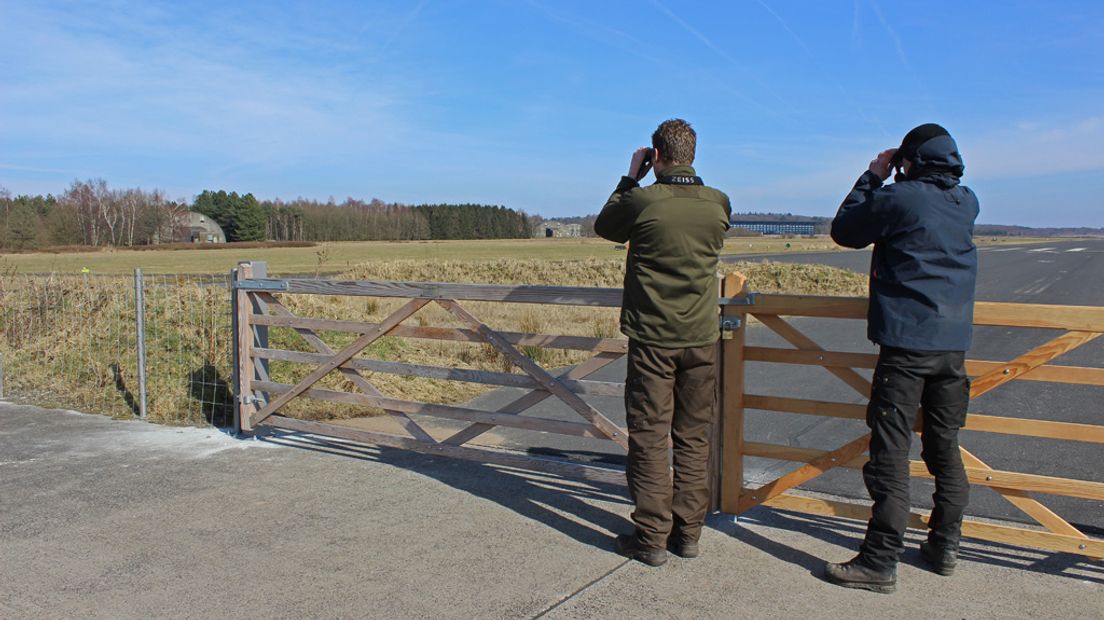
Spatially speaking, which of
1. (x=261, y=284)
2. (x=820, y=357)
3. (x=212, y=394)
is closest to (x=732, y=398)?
(x=820, y=357)

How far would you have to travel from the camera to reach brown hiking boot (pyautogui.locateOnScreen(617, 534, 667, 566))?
3.99 metres

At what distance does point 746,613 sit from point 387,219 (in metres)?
116

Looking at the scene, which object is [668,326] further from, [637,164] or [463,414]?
[463,414]

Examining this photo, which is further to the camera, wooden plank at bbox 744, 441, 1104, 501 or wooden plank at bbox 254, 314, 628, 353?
wooden plank at bbox 254, 314, 628, 353

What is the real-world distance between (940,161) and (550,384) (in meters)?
2.67

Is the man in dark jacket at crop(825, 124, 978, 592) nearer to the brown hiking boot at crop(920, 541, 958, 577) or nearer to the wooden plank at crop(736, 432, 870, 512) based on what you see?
the brown hiking boot at crop(920, 541, 958, 577)

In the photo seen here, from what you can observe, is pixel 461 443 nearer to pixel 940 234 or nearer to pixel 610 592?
pixel 610 592

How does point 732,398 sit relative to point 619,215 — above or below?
below

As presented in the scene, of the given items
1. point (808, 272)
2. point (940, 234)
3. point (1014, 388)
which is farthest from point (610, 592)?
point (808, 272)

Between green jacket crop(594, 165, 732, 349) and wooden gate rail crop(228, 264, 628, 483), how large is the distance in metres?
0.74

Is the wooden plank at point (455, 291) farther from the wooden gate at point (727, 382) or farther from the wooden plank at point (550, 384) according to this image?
the wooden plank at point (550, 384)

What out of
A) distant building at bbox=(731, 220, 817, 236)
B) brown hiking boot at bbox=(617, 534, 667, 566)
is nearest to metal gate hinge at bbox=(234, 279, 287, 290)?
brown hiking boot at bbox=(617, 534, 667, 566)

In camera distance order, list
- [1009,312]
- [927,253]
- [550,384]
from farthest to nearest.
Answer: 1. [550,384]
2. [1009,312]
3. [927,253]

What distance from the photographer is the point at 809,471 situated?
438cm
